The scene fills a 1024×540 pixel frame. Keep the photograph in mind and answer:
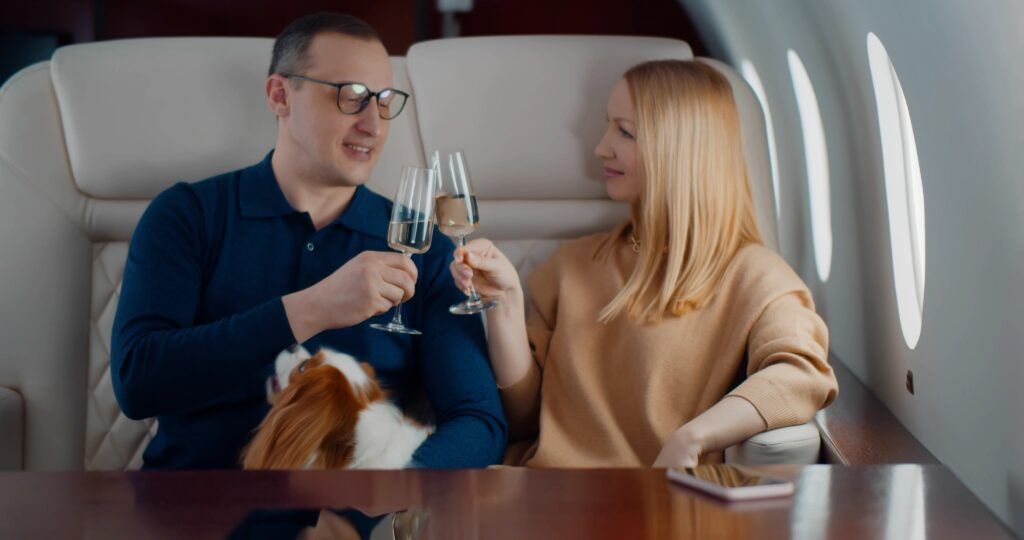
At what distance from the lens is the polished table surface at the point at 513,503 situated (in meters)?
1.23

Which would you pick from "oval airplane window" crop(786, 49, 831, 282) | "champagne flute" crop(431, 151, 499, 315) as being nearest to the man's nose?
"champagne flute" crop(431, 151, 499, 315)

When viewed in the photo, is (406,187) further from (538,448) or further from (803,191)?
(803,191)

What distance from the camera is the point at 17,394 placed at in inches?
100

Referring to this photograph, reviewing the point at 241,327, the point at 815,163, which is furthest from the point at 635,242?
the point at 815,163

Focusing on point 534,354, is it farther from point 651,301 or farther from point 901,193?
point 901,193

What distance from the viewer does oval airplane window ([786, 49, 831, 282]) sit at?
3.27 metres

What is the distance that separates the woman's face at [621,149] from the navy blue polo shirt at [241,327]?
403mm

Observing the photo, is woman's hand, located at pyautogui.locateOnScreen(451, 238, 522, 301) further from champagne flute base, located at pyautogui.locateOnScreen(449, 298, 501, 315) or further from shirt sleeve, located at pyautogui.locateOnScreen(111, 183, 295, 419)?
shirt sleeve, located at pyautogui.locateOnScreen(111, 183, 295, 419)

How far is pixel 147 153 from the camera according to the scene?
2607 mm

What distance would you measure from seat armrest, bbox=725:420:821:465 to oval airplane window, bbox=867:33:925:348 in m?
0.49

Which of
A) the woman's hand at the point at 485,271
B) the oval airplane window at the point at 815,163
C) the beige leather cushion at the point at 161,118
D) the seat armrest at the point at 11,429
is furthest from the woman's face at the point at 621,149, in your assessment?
the seat armrest at the point at 11,429

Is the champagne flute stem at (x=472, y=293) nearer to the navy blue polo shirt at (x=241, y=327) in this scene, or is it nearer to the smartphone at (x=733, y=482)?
the navy blue polo shirt at (x=241, y=327)

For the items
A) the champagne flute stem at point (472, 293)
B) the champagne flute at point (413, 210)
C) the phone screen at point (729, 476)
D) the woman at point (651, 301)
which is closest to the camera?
Result: the phone screen at point (729, 476)

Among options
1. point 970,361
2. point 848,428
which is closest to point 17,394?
point 848,428
